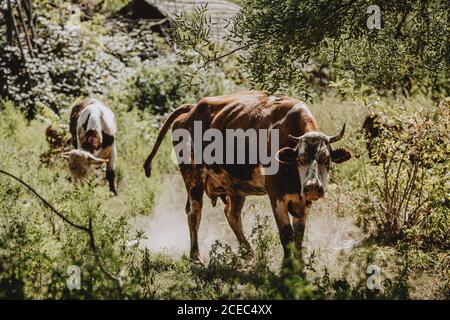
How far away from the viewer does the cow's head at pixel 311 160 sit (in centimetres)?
661

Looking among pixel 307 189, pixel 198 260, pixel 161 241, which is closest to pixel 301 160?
pixel 307 189

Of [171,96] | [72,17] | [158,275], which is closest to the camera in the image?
[158,275]

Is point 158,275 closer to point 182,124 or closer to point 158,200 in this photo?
point 182,124

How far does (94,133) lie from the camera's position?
1221 centimetres

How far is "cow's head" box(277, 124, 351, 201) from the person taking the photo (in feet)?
21.7

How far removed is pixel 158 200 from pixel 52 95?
267 inches

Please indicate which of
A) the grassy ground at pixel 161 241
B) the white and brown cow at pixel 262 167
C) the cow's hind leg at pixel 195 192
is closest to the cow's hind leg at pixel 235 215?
the white and brown cow at pixel 262 167

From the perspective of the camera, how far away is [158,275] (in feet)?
24.4

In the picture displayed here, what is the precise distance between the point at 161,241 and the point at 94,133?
3340 mm

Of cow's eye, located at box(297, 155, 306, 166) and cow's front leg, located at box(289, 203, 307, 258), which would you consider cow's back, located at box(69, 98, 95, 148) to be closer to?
cow's front leg, located at box(289, 203, 307, 258)

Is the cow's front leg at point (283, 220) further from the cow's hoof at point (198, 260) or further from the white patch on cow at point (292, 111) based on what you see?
the cow's hoof at point (198, 260)

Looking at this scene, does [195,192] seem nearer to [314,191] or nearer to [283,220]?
[283,220]

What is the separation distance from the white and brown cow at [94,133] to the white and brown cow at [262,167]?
3413 millimetres
